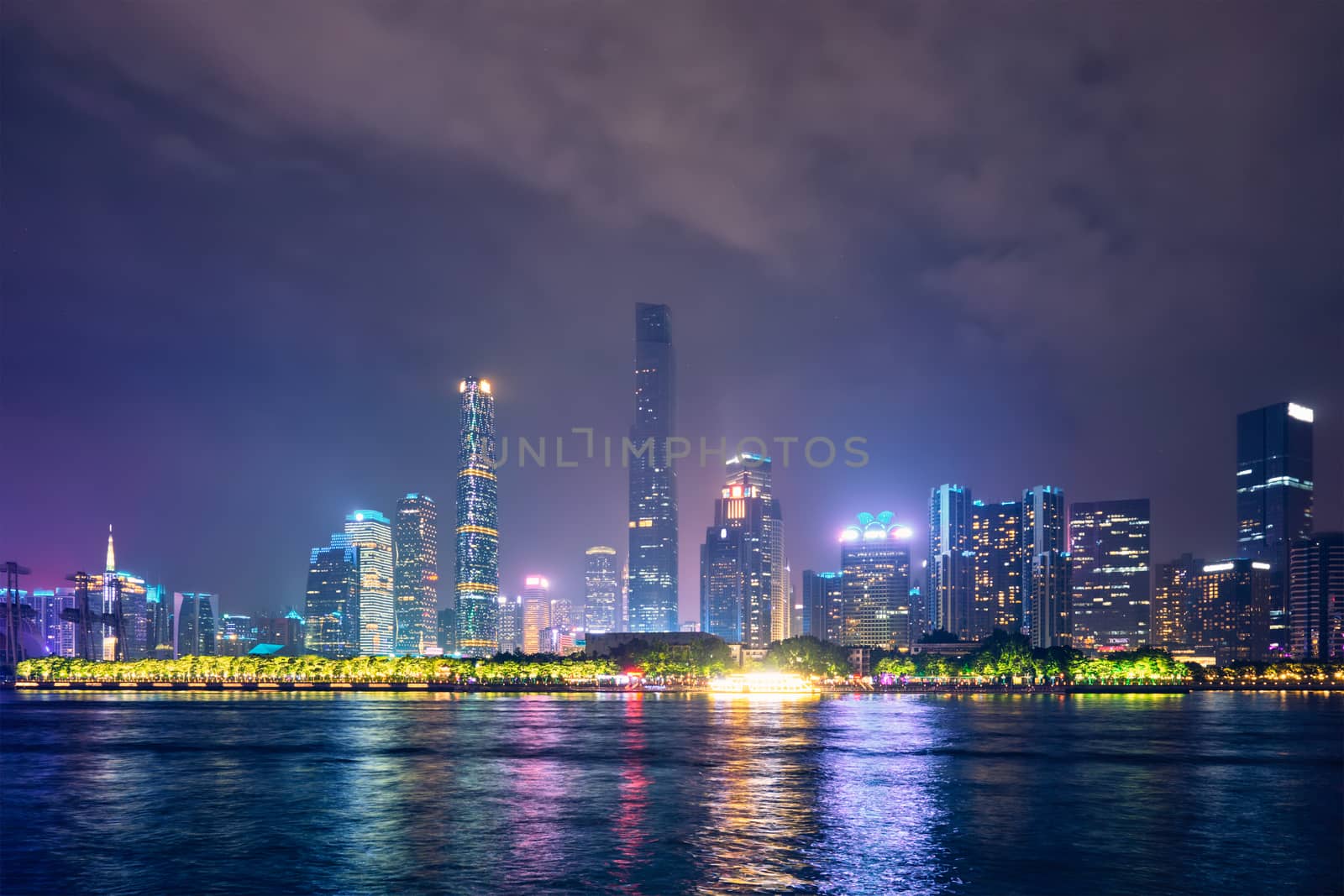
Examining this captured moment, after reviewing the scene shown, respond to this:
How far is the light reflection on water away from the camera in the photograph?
47.2m

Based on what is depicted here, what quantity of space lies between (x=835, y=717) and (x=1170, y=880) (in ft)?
315

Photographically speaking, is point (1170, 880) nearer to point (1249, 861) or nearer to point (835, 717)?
point (1249, 861)

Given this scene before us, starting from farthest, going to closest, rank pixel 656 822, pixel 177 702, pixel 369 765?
1. pixel 177 702
2. pixel 369 765
3. pixel 656 822

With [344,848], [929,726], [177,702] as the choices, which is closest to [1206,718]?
[929,726]

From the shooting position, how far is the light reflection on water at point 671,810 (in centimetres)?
4722

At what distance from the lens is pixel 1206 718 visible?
143 metres

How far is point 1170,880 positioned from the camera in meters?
46.9

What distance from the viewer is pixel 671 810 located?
62.1 meters

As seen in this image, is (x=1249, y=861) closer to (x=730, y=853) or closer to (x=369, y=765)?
(x=730, y=853)

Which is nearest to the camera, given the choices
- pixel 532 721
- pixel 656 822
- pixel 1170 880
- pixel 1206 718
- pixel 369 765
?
pixel 1170 880

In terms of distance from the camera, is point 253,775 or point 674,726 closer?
point 253,775

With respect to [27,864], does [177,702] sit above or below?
below

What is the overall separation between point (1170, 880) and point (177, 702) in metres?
177

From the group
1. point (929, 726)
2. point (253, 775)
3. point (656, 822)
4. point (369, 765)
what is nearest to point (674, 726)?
point (929, 726)
